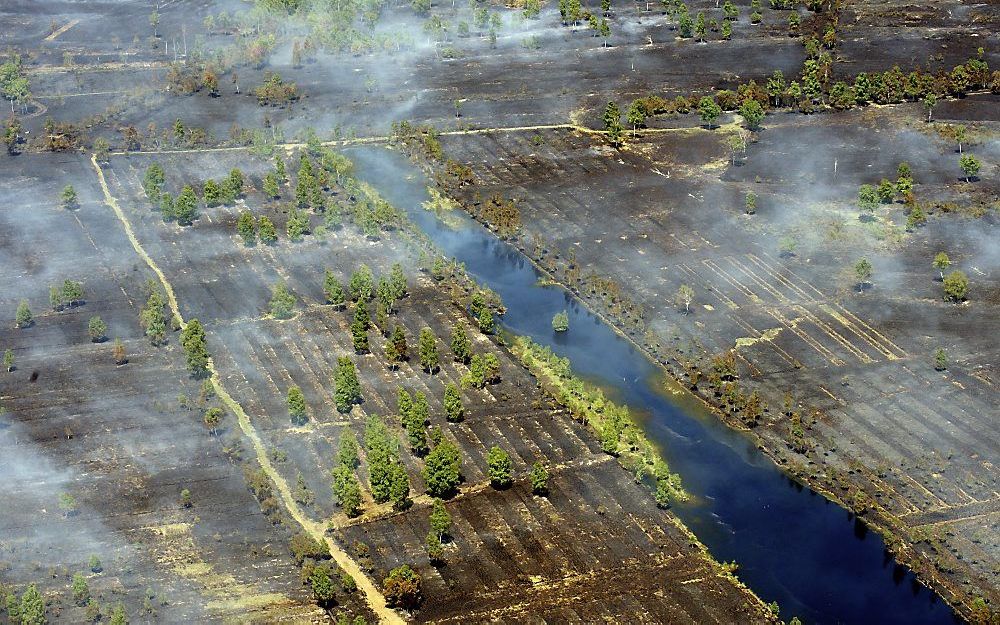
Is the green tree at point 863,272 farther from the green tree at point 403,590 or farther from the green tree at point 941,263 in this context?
the green tree at point 403,590

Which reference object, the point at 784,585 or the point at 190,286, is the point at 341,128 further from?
the point at 784,585

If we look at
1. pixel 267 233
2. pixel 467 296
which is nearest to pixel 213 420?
pixel 467 296

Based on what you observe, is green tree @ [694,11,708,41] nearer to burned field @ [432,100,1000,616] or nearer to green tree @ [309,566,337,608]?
burned field @ [432,100,1000,616]

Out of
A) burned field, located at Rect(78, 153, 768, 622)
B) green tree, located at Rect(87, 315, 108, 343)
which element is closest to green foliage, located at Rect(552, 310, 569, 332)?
burned field, located at Rect(78, 153, 768, 622)

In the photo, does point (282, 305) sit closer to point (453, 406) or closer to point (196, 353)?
point (196, 353)

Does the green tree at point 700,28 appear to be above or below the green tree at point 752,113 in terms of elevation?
above

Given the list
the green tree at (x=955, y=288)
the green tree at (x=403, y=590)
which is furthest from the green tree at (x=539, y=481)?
the green tree at (x=955, y=288)

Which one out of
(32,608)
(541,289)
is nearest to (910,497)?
(541,289)
